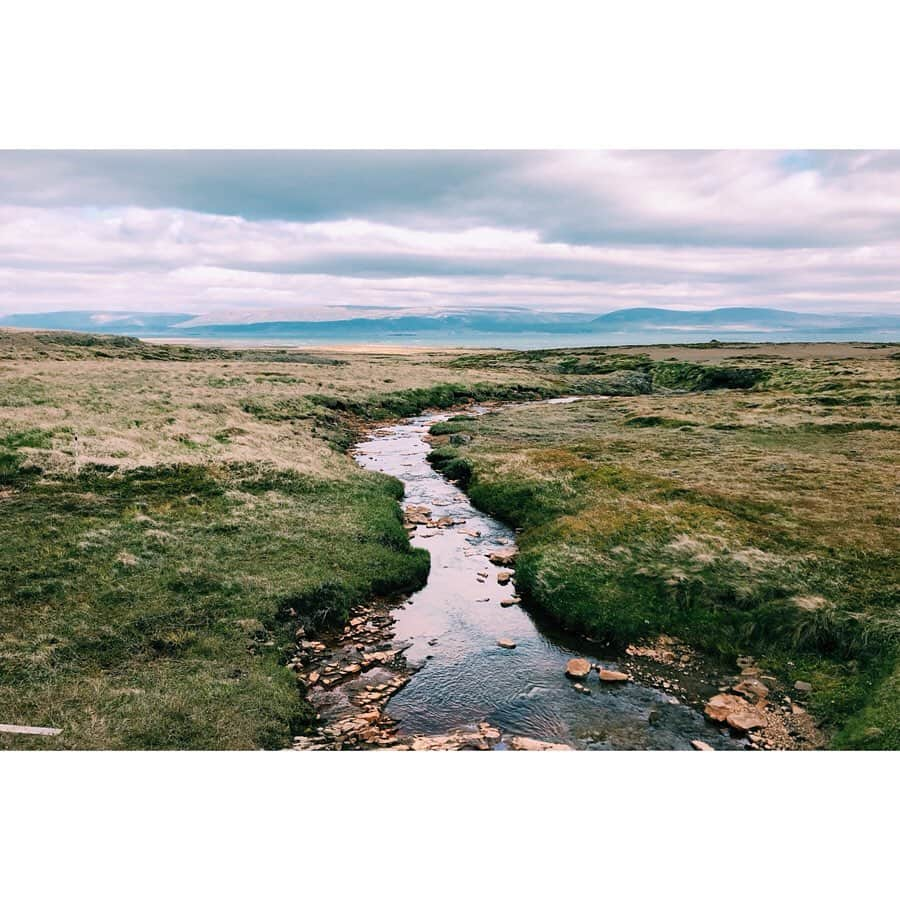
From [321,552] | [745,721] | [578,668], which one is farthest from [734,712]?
[321,552]

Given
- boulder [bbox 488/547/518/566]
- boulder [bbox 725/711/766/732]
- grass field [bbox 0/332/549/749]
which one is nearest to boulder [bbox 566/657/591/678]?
boulder [bbox 725/711/766/732]

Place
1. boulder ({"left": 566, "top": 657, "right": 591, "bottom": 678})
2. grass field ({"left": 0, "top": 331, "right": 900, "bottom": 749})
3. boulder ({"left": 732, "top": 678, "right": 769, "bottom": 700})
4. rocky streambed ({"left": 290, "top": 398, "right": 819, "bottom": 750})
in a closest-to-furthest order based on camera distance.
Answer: rocky streambed ({"left": 290, "top": 398, "right": 819, "bottom": 750}), grass field ({"left": 0, "top": 331, "right": 900, "bottom": 749}), boulder ({"left": 732, "top": 678, "right": 769, "bottom": 700}), boulder ({"left": 566, "top": 657, "right": 591, "bottom": 678})

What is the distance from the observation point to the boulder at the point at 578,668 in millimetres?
13539

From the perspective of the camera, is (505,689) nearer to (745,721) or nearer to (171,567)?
(745,721)

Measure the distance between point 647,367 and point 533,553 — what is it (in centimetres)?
9002

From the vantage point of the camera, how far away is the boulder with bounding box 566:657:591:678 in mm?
13539

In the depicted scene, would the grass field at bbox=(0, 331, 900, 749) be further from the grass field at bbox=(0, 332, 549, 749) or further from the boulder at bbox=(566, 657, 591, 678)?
the boulder at bbox=(566, 657, 591, 678)

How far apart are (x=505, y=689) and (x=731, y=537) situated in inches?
409

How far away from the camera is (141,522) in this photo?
1919 centimetres

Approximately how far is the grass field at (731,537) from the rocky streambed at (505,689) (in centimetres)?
98

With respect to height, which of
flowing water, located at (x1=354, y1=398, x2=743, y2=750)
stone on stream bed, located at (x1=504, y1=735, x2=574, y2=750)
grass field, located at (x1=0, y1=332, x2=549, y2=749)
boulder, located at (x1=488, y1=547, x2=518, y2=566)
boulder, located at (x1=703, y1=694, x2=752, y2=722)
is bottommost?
stone on stream bed, located at (x1=504, y1=735, x2=574, y2=750)

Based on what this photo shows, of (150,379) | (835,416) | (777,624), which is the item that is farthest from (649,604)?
(150,379)

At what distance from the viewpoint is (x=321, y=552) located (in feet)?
60.8

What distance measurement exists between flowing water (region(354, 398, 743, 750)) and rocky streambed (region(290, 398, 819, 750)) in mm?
29
